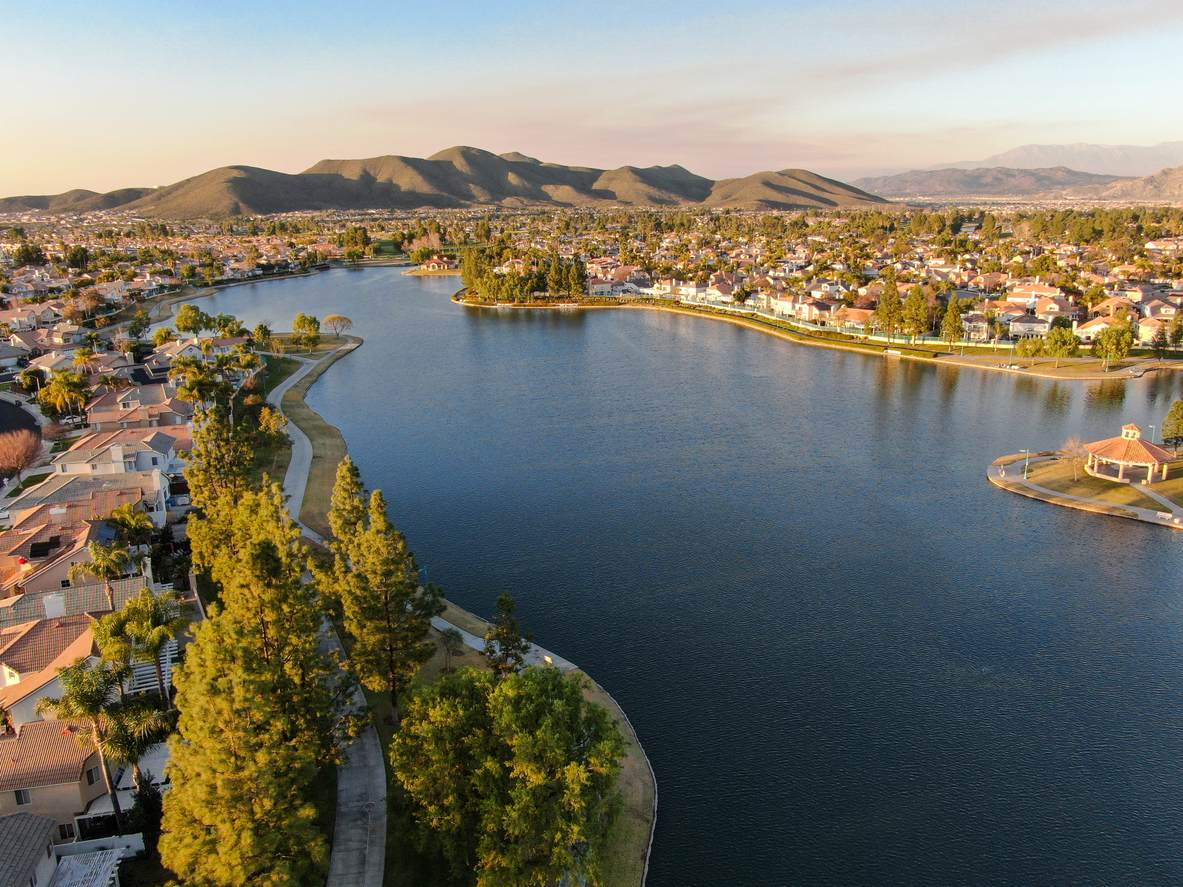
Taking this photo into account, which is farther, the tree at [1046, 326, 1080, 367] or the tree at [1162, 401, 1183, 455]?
the tree at [1046, 326, 1080, 367]

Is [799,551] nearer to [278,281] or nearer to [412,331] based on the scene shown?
[412,331]

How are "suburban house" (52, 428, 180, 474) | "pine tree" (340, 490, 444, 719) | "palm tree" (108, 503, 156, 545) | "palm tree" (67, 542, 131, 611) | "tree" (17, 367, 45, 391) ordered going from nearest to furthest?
1. "pine tree" (340, 490, 444, 719)
2. "palm tree" (67, 542, 131, 611)
3. "palm tree" (108, 503, 156, 545)
4. "suburban house" (52, 428, 180, 474)
5. "tree" (17, 367, 45, 391)

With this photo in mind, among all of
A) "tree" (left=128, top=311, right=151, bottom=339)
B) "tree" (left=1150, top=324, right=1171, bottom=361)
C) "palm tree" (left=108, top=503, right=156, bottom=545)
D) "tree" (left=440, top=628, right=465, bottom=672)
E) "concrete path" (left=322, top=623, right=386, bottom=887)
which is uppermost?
"tree" (left=128, top=311, right=151, bottom=339)

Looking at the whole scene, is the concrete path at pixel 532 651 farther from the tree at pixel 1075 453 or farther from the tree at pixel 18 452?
the tree at pixel 1075 453

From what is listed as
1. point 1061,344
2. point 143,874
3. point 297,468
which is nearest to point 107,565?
point 143,874

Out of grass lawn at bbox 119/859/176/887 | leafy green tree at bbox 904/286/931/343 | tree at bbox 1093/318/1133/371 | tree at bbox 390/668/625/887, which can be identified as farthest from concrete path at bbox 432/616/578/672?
leafy green tree at bbox 904/286/931/343

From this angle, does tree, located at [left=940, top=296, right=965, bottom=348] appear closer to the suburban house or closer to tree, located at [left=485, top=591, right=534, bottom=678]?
tree, located at [left=485, top=591, right=534, bottom=678]

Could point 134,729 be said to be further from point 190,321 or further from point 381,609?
point 190,321
